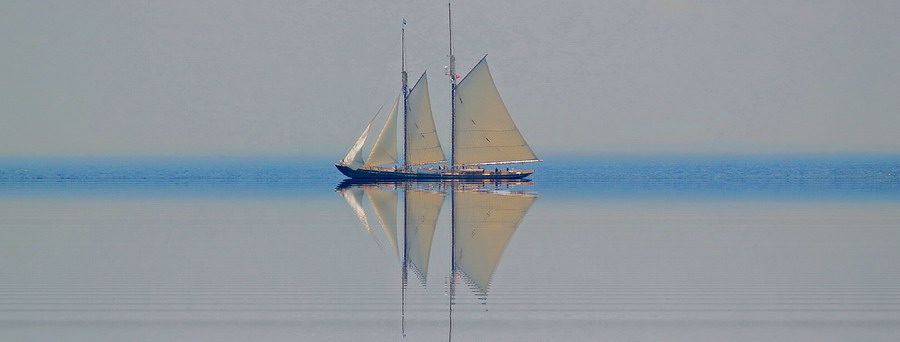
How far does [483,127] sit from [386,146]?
22.9ft

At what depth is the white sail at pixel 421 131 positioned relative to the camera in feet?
226

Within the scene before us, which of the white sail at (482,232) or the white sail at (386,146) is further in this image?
the white sail at (386,146)

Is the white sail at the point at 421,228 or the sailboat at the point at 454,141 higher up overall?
the sailboat at the point at 454,141

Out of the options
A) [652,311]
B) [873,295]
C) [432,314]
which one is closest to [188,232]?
[432,314]

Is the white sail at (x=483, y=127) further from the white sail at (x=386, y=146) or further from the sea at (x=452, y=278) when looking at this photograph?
the sea at (x=452, y=278)

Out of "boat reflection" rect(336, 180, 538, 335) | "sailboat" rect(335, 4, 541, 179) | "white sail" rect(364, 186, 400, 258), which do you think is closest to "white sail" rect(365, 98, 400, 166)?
"sailboat" rect(335, 4, 541, 179)

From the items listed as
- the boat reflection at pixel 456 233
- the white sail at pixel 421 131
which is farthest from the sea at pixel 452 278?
the white sail at pixel 421 131

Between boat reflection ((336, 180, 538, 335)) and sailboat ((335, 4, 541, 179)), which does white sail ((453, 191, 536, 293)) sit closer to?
boat reflection ((336, 180, 538, 335))

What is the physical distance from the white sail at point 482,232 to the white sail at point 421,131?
102 ft

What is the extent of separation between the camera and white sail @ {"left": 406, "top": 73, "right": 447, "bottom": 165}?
226 feet

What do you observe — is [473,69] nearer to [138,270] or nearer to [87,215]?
[87,215]

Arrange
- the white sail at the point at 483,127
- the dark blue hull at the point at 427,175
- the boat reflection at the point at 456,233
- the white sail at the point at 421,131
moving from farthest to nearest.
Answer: the dark blue hull at the point at 427,175 → the white sail at the point at 421,131 → the white sail at the point at 483,127 → the boat reflection at the point at 456,233

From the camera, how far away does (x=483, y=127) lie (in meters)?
67.5

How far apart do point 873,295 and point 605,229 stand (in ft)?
34.5
